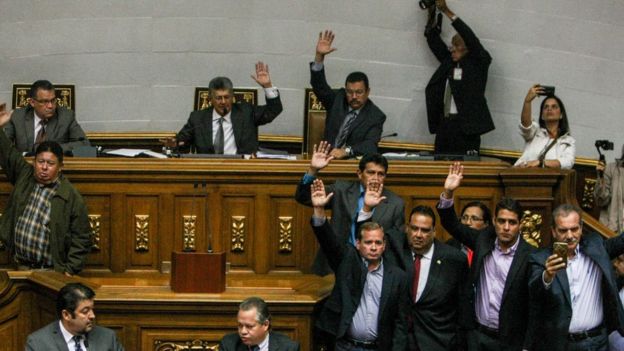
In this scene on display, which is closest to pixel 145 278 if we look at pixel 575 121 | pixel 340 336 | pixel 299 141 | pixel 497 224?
pixel 340 336

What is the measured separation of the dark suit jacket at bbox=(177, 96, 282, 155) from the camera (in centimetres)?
1020

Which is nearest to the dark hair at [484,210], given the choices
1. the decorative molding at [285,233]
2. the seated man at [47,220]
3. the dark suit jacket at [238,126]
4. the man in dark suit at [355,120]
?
the decorative molding at [285,233]

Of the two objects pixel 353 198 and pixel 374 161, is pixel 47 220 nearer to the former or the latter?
pixel 353 198

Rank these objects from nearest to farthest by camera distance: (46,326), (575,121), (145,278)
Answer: (46,326) < (145,278) < (575,121)

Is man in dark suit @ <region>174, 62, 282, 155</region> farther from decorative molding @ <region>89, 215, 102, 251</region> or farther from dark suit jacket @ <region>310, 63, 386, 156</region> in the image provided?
decorative molding @ <region>89, 215, 102, 251</region>

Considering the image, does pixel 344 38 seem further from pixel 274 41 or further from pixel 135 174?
pixel 135 174

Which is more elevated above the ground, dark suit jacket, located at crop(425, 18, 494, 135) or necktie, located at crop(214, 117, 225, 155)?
dark suit jacket, located at crop(425, 18, 494, 135)

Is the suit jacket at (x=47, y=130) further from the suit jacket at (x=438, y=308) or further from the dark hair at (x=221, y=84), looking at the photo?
the suit jacket at (x=438, y=308)

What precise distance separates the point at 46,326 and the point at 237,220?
6.27 ft

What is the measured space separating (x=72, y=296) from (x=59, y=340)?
0.22m

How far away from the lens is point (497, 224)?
8.07m

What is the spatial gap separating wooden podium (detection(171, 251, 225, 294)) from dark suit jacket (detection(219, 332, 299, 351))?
0.53 meters

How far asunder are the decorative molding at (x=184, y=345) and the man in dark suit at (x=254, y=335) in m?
0.38

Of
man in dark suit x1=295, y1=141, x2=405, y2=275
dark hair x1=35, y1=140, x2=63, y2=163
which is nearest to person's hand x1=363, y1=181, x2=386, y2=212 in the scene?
man in dark suit x1=295, y1=141, x2=405, y2=275
